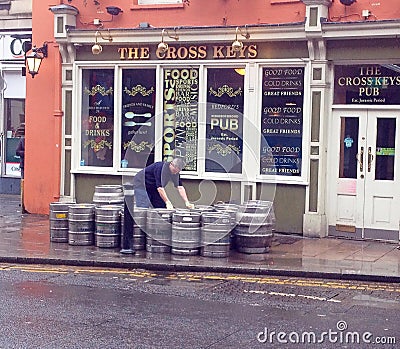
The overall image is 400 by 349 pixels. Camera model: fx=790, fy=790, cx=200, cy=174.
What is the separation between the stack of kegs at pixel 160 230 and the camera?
40.7ft

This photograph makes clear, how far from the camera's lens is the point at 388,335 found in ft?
25.0

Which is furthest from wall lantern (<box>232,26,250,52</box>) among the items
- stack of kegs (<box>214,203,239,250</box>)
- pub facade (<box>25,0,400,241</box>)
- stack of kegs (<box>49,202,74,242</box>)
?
stack of kegs (<box>49,202,74,242</box>)

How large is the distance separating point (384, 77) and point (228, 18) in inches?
126

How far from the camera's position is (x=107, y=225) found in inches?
503

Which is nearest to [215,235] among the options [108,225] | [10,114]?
[108,225]

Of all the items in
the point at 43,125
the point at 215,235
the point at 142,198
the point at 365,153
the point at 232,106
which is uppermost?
the point at 232,106

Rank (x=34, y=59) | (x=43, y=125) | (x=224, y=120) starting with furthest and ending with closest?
(x=43, y=125) < (x=34, y=59) < (x=224, y=120)

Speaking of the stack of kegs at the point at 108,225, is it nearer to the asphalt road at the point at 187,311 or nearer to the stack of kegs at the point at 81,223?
the stack of kegs at the point at 81,223

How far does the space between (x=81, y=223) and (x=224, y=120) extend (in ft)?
12.5

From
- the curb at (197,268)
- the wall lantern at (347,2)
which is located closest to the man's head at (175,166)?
the curb at (197,268)

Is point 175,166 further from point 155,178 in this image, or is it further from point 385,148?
point 385,148

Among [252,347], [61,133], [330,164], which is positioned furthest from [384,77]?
[252,347]

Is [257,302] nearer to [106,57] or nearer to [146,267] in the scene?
[146,267]

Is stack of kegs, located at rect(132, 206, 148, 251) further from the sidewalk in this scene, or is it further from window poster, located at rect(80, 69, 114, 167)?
window poster, located at rect(80, 69, 114, 167)
